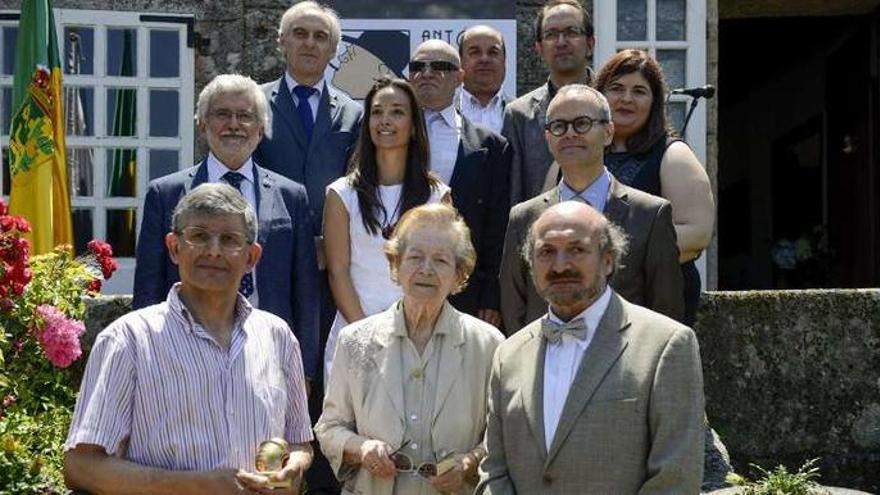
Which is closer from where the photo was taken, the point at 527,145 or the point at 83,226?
the point at 527,145

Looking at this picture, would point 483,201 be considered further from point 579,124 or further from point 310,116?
point 579,124

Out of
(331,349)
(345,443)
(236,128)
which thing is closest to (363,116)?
(236,128)

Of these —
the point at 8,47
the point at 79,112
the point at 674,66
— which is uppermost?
the point at 8,47

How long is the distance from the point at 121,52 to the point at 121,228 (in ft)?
3.97

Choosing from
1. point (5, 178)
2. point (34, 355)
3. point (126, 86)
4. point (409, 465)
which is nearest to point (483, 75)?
point (34, 355)

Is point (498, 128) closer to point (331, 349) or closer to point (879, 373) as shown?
point (331, 349)

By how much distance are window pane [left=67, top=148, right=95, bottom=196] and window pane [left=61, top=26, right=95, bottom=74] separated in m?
0.55

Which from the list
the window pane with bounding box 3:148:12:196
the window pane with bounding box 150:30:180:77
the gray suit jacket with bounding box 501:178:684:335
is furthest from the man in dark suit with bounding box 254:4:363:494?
the window pane with bounding box 3:148:12:196

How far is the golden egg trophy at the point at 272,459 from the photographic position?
13.9ft

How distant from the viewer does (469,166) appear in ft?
20.3

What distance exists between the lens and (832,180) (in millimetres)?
14406

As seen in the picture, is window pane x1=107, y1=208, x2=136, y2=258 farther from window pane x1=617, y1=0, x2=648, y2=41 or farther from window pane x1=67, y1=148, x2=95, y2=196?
window pane x1=617, y1=0, x2=648, y2=41

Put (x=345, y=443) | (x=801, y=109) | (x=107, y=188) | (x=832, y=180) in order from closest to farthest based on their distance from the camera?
→ (x=345, y=443)
(x=107, y=188)
(x=832, y=180)
(x=801, y=109)

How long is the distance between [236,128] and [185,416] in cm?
170
